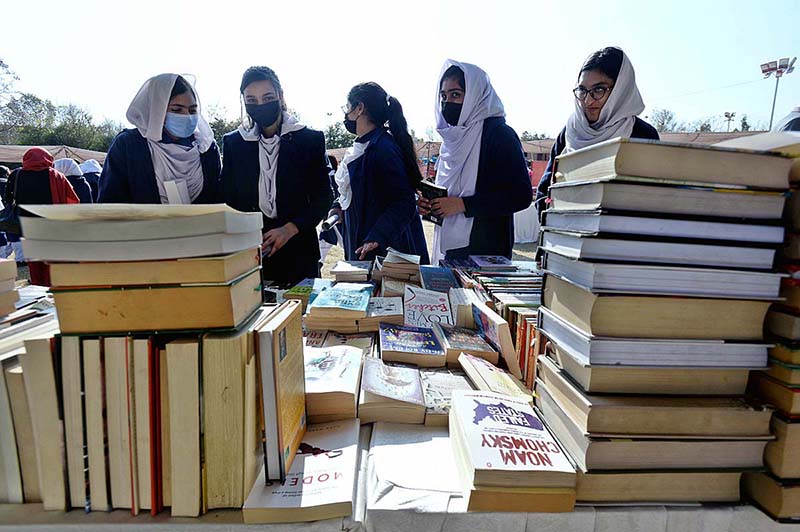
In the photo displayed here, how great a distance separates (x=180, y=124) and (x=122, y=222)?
1841 mm

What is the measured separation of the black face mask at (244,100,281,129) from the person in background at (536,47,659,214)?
1549 mm

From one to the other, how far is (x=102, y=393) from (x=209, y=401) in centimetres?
18

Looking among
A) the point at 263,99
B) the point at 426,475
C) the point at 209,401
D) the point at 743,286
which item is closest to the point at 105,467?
the point at 209,401

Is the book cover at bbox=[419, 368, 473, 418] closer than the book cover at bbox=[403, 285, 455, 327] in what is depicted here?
Yes

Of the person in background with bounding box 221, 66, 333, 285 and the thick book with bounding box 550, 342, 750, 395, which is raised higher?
the person in background with bounding box 221, 66, 333, 285

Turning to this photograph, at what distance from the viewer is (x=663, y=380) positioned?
836 millimetres

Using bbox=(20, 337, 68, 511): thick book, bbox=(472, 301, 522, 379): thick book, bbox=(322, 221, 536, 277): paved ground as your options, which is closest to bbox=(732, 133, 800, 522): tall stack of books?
bbox=(472, 301, 522, 379): thick book

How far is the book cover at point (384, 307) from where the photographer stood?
1.52 metres

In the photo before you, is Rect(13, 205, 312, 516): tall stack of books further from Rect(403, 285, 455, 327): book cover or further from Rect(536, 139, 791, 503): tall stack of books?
Rect(403, 285, 455, 327): book cover

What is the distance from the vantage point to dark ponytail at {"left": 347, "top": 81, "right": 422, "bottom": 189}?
267 centimetres

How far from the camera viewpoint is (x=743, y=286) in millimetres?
784

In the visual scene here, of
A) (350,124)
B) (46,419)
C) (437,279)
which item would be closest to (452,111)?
(350,124)

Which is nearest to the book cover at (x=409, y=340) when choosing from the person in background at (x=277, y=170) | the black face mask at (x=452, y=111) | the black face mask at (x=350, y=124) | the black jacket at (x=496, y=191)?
the person in background at (x=277, y=170)

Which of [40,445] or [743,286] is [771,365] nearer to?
[743,286]
